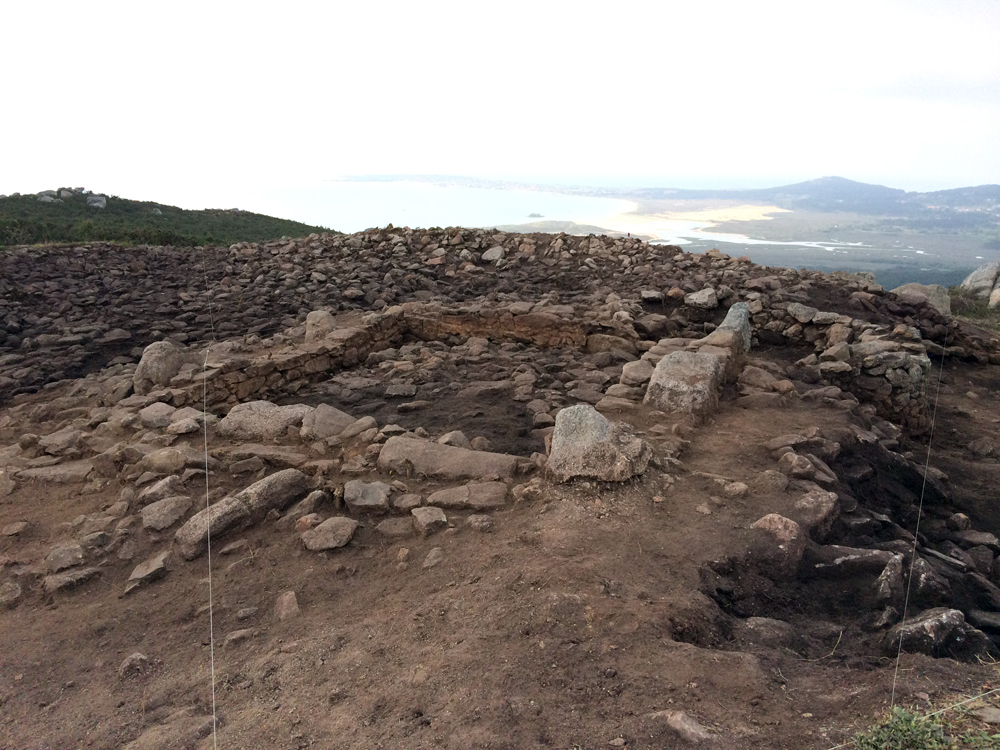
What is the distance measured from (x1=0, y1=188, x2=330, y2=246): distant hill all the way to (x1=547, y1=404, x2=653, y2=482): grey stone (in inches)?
702

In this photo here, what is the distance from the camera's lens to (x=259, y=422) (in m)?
5.71

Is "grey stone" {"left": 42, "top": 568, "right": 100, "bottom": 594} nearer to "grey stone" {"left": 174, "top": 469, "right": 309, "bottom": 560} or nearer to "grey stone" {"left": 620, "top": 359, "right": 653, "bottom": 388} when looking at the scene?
"grey stone" {"left": 174, "top": 469, "right": 309, "bottom": 560}

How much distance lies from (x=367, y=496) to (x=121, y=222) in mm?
24075

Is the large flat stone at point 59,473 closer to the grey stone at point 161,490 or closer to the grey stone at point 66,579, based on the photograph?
the grey stone at point 161,490

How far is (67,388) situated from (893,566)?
9.59 metres

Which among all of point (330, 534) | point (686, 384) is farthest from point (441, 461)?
point (686, 384)

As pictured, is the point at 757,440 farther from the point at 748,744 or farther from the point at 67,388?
the point at 67,388

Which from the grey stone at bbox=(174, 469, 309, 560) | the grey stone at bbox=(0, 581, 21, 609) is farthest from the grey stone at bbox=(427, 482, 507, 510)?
the grey stone at bbox=(0, 581, 21, 609)

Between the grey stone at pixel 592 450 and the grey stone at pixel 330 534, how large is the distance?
154cm

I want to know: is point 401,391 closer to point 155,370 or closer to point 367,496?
point 367,496

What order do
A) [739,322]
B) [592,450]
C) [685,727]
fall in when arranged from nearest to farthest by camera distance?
[685,727] → [592,450] → [739,322]

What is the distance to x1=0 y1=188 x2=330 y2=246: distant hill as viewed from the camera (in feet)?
59.0

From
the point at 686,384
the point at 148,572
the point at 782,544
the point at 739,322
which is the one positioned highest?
the point at 739,322

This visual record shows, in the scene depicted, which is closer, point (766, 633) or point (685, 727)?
point (685, 727)
